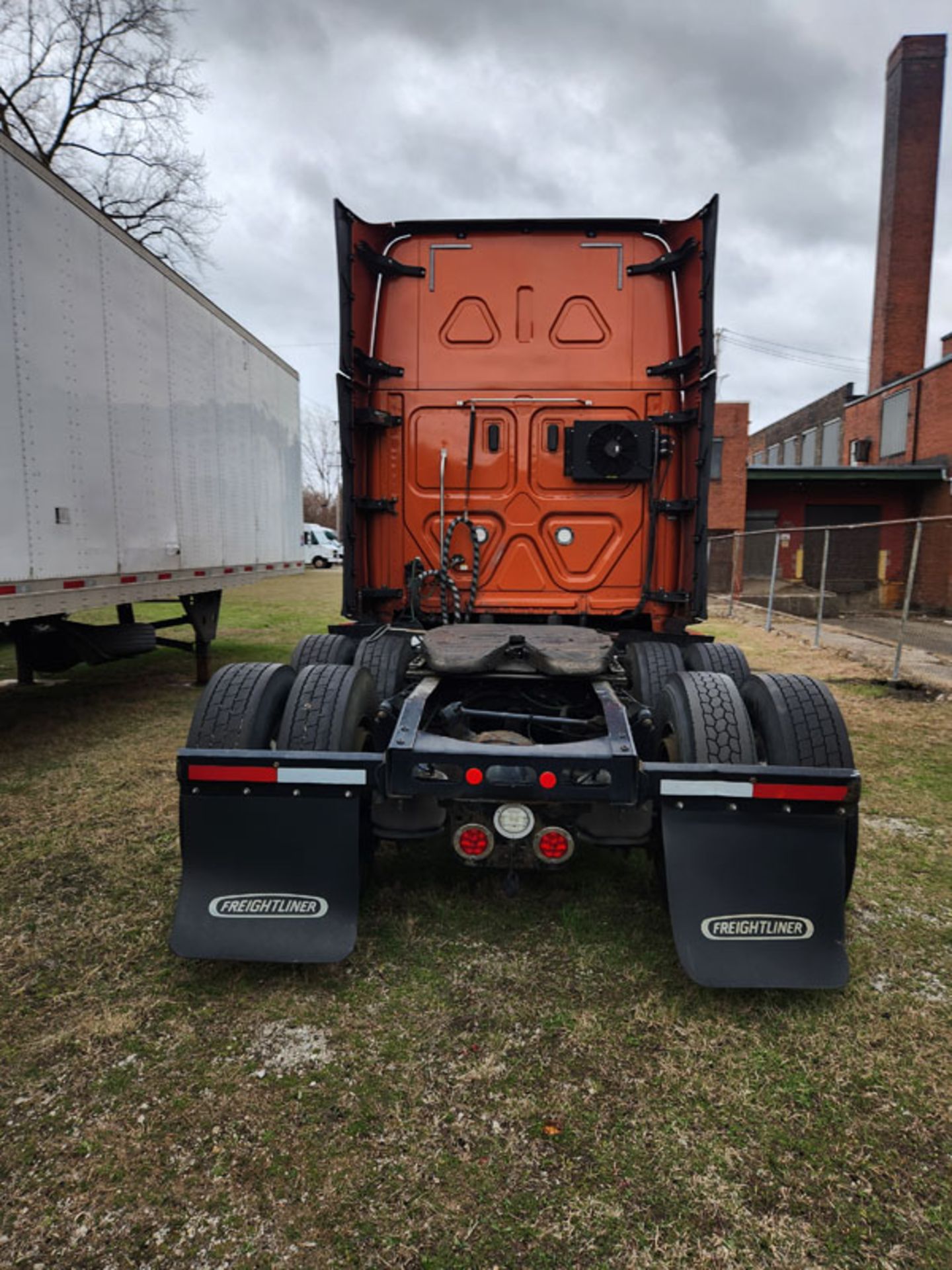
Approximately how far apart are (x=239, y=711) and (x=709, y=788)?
6.14 ft

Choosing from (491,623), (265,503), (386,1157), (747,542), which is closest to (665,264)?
(491,623)

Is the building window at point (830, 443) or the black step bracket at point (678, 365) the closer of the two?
the black step bracket at point (678, 365)

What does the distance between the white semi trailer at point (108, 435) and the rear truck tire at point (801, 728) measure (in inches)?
170

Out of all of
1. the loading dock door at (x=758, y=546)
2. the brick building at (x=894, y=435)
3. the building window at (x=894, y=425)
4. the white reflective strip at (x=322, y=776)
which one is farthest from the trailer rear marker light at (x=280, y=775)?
the building window at (x=894, y=425)

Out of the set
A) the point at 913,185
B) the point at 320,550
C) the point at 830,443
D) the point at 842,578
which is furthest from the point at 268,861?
the point at 320,550

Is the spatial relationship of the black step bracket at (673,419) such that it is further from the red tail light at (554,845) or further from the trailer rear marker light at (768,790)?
the red tail light at (554,845)

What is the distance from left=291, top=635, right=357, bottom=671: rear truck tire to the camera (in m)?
4.36

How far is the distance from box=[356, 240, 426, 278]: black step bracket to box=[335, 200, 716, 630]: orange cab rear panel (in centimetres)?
1

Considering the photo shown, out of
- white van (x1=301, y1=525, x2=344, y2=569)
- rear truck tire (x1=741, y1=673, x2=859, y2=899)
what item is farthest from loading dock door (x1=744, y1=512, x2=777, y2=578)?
rear truck tire (x1=741, y1=673, x2=859, y2=899)

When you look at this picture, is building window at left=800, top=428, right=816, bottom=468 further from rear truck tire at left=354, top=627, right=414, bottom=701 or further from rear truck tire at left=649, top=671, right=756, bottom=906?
rear truck tire at left=649, top=671, right=756, bottom=906

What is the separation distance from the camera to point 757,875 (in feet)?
8.55

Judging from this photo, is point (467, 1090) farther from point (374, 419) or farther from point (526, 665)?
point (374, 419)

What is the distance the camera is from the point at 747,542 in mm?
26438

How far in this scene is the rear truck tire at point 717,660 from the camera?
13.6ft
